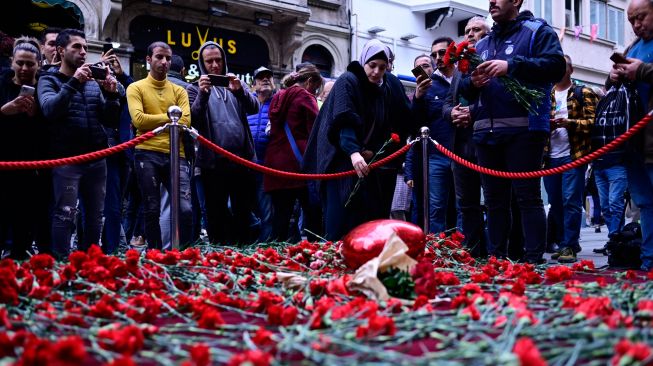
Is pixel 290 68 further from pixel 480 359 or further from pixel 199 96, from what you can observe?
pixel 480 359

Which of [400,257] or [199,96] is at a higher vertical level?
[199,96]

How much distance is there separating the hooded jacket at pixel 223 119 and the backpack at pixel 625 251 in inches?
113

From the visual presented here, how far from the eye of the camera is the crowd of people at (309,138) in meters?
4.82

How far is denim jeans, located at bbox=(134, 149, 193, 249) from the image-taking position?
534 cm

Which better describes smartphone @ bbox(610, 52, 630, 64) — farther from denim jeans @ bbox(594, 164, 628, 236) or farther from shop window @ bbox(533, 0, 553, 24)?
shop window @ bbox(533, 0, 553, 24)

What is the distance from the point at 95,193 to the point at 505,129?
2.88 metres

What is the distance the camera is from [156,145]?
5457 mm

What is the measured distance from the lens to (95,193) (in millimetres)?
5176

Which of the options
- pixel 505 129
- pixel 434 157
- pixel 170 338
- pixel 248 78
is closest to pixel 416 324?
pixel 170 338

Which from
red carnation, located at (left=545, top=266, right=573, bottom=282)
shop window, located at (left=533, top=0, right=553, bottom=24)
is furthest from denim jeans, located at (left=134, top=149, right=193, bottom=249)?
shop window, located at (left=533, top=0, right=553, bottom=24)

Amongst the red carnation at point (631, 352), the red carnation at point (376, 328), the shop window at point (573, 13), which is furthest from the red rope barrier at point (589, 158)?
the shop window at point (573, 13)

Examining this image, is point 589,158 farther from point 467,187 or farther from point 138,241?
point 138,241

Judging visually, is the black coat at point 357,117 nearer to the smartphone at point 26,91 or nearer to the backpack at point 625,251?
the backpack at point 625,251

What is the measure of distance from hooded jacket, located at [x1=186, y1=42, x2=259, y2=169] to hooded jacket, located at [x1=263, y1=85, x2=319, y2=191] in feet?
0.71
